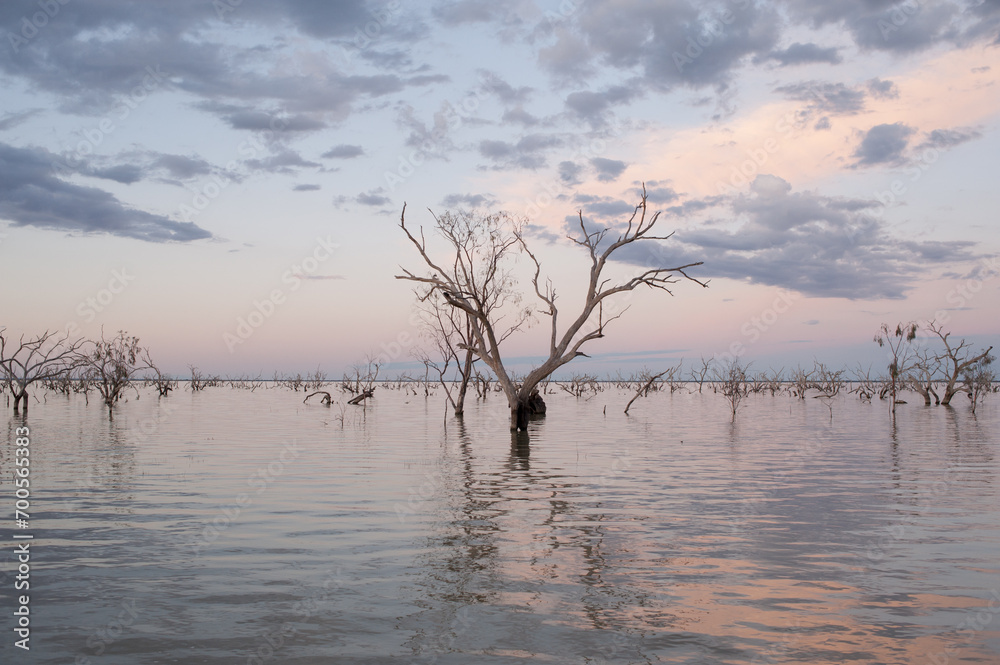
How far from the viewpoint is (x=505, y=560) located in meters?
7.96

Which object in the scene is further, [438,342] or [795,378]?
[795,378]

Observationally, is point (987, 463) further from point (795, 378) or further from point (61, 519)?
point (795, 378)

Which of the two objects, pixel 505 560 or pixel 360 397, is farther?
pixel 360 397

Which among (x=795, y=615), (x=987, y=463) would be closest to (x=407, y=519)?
(x=795, y=615)

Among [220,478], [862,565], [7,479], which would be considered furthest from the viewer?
[220,478]

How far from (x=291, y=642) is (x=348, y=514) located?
208 inches

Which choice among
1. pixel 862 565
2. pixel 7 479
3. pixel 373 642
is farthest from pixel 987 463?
pixel 7 479

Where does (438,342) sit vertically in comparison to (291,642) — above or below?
above

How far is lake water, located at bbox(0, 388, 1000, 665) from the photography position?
5.54 metres

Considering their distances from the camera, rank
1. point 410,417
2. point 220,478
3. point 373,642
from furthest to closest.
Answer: point 410,417 < point 220,478 < point 373,642

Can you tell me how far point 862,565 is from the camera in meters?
7.87

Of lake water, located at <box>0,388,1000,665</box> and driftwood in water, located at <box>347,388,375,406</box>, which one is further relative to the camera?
driftwood in water, located at <box>347,388,375,406</box>

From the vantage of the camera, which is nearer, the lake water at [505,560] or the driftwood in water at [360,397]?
the lake water at [505,560]

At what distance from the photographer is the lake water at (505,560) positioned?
5.54m
